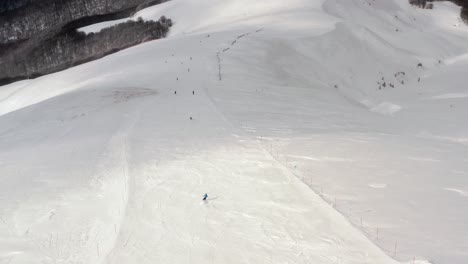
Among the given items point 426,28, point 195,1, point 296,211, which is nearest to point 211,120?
point 296,211

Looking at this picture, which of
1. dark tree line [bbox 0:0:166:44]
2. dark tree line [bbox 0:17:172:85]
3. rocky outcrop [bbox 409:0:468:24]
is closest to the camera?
rocky outcrop [bbox 409:0:468:24]

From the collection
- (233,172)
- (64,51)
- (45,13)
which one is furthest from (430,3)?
(45,13)

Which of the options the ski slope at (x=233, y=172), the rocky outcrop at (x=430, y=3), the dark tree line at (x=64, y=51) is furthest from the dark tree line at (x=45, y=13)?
the ski slope at (x=233, y=172)

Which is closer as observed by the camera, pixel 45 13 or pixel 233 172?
pixel 233 172

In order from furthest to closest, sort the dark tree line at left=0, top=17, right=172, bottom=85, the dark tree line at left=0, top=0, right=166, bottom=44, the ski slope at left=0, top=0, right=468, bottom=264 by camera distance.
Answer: the dark tree line at left=0, top=0, right=166, bottom=44
the dark tree line at left=0, top=17, right=172, bottom=85
the ski slope at left=0, top=0, right=468, bottom=264

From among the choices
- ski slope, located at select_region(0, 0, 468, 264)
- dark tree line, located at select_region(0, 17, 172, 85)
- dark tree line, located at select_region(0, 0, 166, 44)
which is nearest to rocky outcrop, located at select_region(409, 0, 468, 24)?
ski slope, located at select_region(0, 0, 468, 264)

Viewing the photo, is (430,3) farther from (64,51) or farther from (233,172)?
(233,172)

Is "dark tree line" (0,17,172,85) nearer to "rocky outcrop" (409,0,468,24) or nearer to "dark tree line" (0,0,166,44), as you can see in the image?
"dark tree line" (0,0,166,44)

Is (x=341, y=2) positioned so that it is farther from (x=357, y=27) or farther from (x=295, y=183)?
(x=295, y=183)
